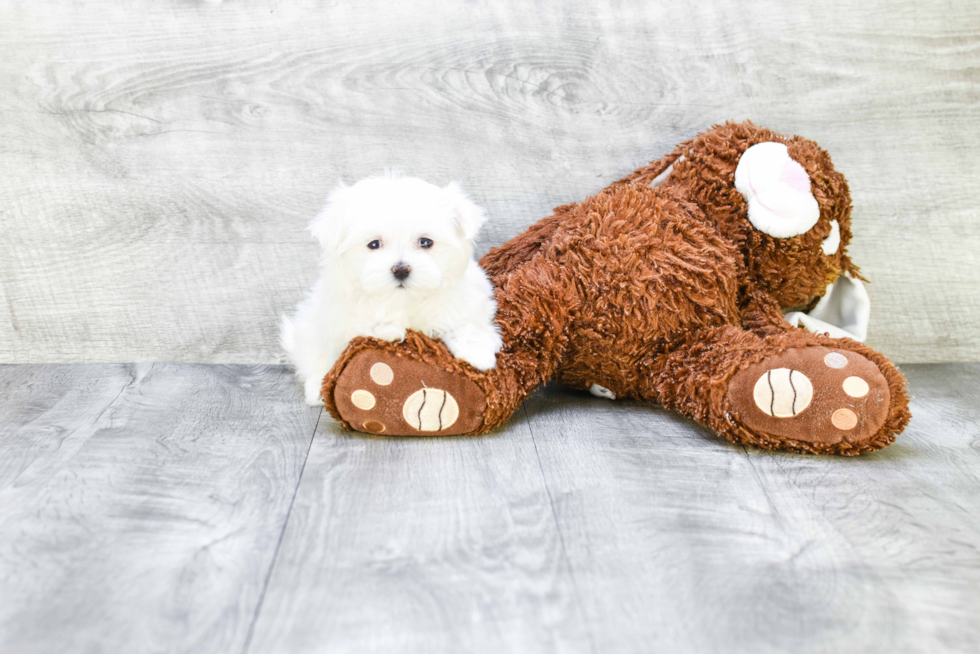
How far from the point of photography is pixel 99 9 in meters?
1.43

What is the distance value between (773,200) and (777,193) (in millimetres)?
13

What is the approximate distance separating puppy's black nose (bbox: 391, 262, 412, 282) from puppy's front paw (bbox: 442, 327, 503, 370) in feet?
0.50

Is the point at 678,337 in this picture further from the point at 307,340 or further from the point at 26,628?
the point at 26,628

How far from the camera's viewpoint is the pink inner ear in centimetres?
129

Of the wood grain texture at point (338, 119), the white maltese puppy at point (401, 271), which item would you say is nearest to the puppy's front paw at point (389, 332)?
the white maltese puppy at point (401, 271)

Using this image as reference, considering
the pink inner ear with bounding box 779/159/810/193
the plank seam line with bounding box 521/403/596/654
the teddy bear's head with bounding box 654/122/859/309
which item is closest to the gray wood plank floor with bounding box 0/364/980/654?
the plank seam line with bounding box 521/403/596/654

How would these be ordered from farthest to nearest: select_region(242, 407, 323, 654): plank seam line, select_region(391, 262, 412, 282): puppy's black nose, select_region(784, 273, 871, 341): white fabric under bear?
select_region(784, 273, 871, 341): white fabric under bear
select_region(391, 262, 412, 282): puppy's black nose
select_region(242, 407, 323, 654): plank seam line

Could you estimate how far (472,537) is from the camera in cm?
89

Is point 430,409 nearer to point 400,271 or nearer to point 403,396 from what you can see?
point 403,396

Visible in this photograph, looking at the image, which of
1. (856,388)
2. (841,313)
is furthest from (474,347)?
(841,313)

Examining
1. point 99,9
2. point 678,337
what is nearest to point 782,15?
point 678,337

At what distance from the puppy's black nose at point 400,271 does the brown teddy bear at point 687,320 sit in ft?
0.40

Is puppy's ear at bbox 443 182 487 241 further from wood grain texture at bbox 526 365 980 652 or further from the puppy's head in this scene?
wood grain texture at bbox 526 365 980 652

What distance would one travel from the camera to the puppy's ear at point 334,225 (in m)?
1.07
